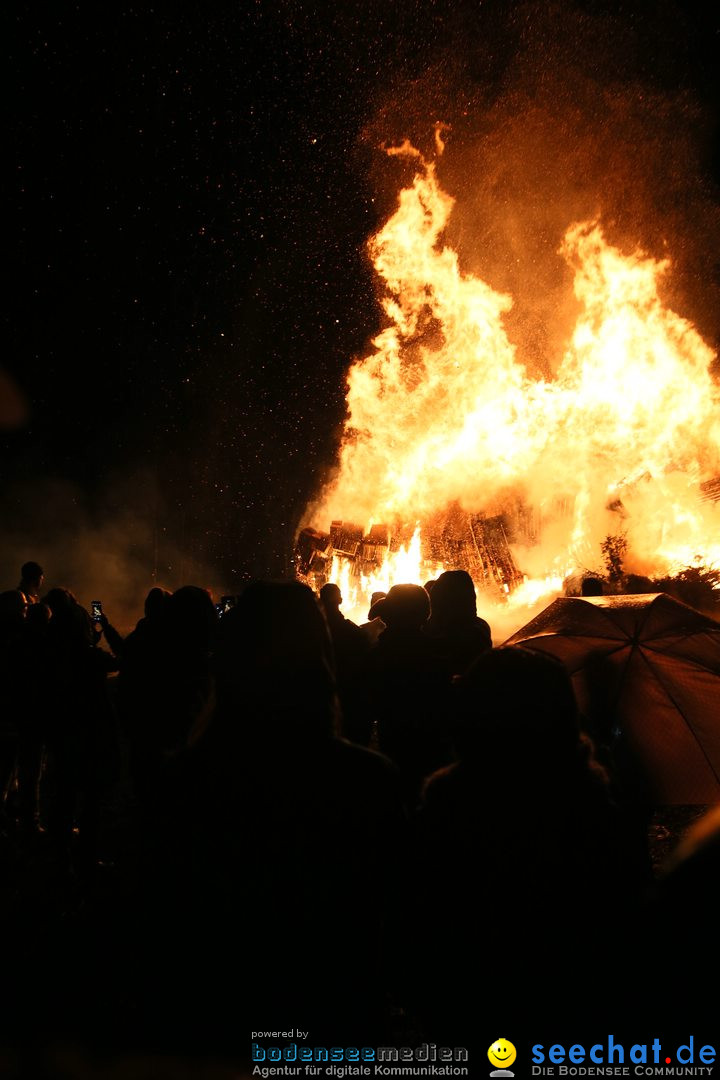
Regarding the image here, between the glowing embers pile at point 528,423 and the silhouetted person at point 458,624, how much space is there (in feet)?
43.6

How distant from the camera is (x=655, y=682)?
4199 millimetres

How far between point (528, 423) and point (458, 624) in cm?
1789

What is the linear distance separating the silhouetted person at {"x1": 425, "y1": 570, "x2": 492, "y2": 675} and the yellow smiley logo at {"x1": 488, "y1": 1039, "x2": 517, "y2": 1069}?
2.49 metres

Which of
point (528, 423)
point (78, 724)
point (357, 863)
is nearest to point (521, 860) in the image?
point (357, 863)

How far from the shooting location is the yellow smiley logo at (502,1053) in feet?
4.86

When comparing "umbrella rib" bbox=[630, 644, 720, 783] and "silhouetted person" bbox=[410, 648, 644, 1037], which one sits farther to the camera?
"umbrella rib" bbox=[630, 644, 720, 783]

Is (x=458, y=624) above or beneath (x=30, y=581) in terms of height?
beneath

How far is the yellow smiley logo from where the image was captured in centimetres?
A: 148

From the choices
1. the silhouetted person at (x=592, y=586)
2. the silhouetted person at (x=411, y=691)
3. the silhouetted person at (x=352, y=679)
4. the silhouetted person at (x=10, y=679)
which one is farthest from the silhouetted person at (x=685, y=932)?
the silhouetted person at (x=592, y=586)

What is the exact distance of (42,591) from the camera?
Answer: 86.5ft

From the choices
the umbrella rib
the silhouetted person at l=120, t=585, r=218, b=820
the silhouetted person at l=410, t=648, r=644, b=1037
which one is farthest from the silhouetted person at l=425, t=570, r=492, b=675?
the silhouetted person at l=410, t=648, r=644, b=1037

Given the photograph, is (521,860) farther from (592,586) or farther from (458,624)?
(592,586)

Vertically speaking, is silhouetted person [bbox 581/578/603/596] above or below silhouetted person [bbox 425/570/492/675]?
above

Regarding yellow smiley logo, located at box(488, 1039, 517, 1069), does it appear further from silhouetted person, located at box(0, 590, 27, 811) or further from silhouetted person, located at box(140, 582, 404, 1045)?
silhouetted person, located at box(0, 590, 27, 811)
